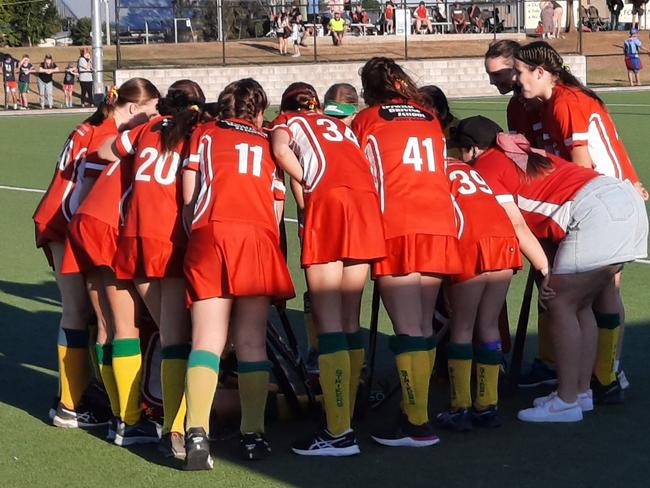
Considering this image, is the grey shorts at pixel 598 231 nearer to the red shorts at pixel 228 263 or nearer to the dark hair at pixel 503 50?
the dark hair at pixel 503 50

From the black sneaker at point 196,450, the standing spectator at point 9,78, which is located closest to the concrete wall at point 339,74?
the standing spectator at point 9,78

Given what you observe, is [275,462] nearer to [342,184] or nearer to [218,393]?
[218,393]

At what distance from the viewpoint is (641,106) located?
26.5 m

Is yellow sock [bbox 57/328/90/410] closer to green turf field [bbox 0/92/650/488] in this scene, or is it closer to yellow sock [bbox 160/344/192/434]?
green turf field [bbox 0/92/650/488]

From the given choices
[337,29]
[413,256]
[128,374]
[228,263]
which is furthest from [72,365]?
[337,29]

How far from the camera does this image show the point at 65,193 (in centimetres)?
559

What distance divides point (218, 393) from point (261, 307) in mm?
A: 809

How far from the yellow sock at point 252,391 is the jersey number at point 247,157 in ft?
2.82

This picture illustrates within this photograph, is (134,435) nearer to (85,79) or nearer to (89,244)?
(89,244)

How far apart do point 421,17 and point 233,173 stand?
40.4 meters

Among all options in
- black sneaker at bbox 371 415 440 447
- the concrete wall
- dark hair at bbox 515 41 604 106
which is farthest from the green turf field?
the concrete wall

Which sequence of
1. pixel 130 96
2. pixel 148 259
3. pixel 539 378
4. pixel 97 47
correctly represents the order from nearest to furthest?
pixel 148 259, pixel 130 96, pixel 539 378, pixel 97 47

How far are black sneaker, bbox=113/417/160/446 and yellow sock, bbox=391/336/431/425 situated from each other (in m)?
1.23

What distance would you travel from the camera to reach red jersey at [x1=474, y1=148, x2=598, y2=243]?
17.5 ft
